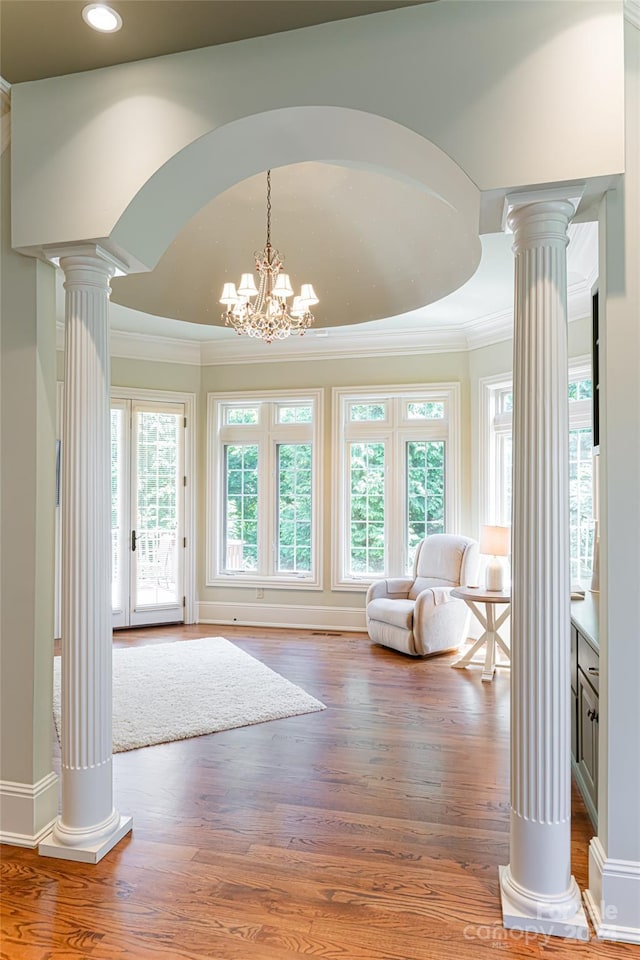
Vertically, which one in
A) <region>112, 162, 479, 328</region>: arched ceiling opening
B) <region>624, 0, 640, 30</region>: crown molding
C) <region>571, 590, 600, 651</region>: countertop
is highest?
<region>112, 162, 479, 328</region>: arched ceiling opening

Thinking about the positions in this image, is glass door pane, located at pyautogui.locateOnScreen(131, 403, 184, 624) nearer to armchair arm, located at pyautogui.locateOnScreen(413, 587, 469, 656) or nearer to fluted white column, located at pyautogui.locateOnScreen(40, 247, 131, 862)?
armchair arm, located at pyautogui.locateOnScreen(413, 587, 469, 656)

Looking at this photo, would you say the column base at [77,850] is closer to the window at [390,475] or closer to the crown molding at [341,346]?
the window at [390,475]

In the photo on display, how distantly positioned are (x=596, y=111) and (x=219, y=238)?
11.6 feet

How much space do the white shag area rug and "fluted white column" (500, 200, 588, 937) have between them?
6.94ft

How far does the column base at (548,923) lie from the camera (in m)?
1.89

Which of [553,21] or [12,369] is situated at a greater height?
[553,21]

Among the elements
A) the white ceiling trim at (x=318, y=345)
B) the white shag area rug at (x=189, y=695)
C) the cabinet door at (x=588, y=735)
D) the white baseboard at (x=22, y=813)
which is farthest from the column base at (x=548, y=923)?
the white ceiling trim at (x=318, y=345)

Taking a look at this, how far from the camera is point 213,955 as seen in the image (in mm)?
1813

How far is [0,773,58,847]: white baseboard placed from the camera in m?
2.40

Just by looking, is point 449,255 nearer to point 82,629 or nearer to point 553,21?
point 553,21

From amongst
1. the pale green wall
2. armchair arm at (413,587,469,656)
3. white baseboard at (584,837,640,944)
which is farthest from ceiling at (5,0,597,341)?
white baseboard at (584,837,640,944)

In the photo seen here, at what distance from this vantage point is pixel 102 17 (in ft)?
6.72

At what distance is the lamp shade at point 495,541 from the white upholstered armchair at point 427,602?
52 cm

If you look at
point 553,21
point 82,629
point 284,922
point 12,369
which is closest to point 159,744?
point 82,629
